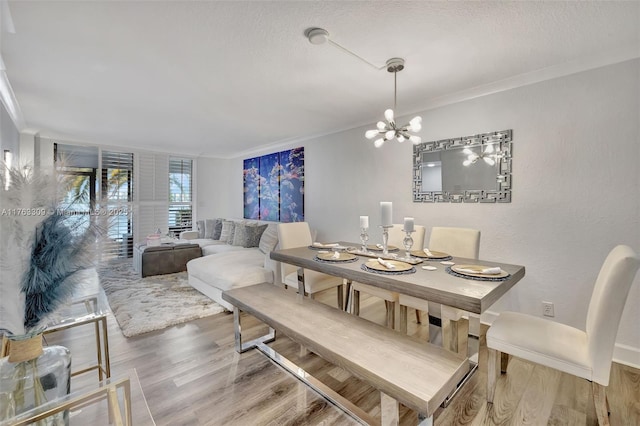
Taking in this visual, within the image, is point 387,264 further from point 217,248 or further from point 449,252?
point 217,248

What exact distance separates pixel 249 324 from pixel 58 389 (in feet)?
6.35

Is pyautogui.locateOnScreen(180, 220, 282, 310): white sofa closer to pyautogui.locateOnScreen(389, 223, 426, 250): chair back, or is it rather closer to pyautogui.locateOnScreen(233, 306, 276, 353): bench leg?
pyautogui.locateOnScreen(233, 306, 276, 353): bench leg

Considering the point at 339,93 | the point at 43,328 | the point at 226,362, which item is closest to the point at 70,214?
the point at 43,328

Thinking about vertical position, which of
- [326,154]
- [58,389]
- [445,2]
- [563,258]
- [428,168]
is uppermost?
[445,2]

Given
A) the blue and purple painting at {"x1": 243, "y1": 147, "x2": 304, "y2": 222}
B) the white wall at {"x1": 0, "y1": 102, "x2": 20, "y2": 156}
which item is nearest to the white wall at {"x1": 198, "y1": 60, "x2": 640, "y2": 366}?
the blue and purple painting at {"x1": 243, "y1": 147, "x2": 304, "y2": 222}

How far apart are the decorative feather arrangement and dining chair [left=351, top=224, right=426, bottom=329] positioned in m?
1.97

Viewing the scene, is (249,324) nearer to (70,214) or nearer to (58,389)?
(58,389)

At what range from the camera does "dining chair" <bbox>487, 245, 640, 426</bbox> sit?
139 centimetres

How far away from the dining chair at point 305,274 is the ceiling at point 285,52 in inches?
60.0

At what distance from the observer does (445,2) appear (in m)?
1.66

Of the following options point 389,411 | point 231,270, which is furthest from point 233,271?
point 389,411

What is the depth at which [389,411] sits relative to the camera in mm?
1242

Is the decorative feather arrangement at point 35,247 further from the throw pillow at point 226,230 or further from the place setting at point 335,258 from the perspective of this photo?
the throw pillow at point 226,230

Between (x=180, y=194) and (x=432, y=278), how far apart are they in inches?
256
